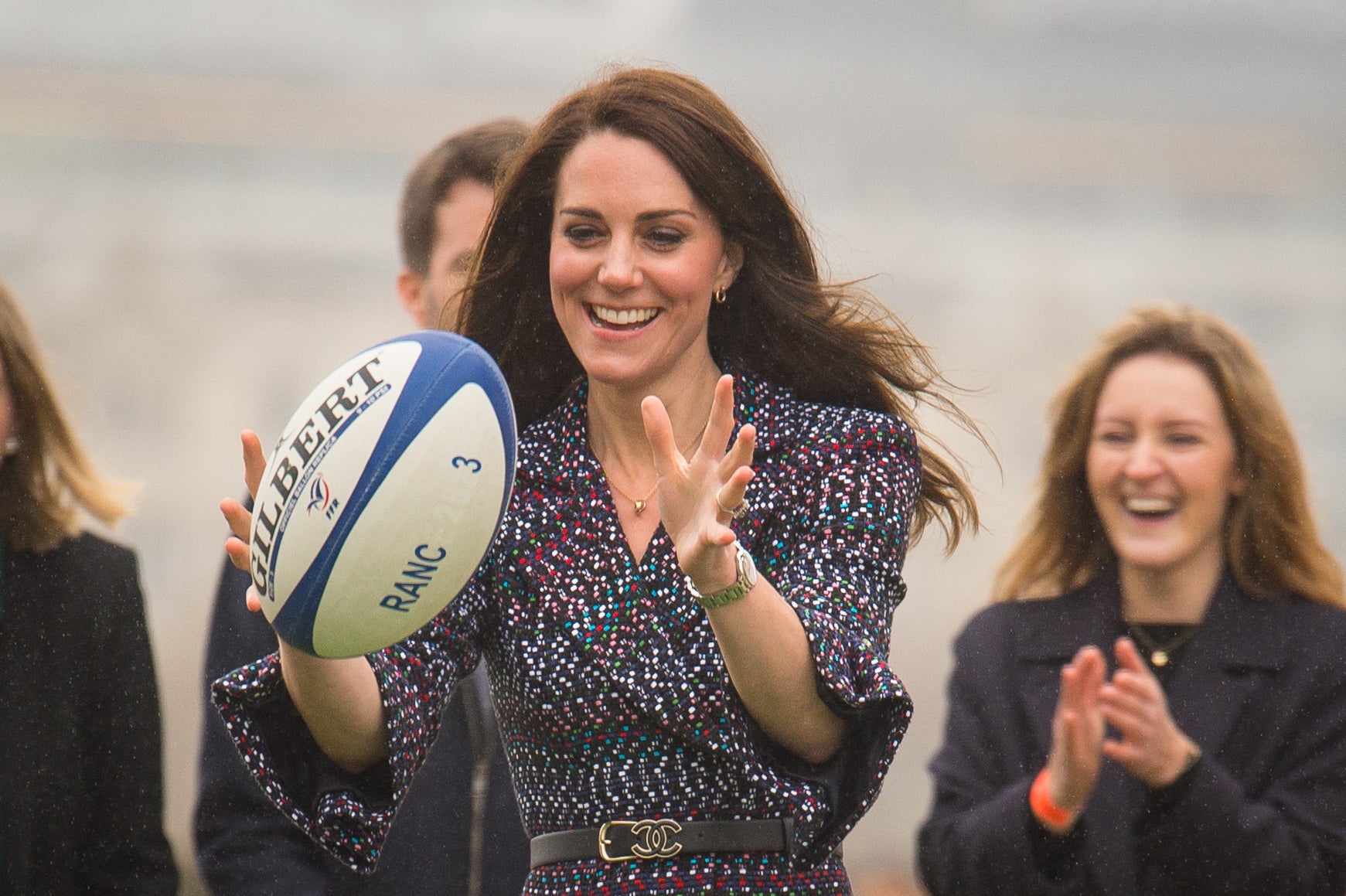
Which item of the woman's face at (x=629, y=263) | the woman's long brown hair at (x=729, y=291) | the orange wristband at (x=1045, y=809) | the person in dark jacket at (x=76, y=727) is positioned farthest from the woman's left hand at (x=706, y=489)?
the person in dark jacket at (x=76, y=727)

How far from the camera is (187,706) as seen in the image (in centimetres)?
871

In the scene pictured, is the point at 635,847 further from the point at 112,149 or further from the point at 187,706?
the point at 112,149

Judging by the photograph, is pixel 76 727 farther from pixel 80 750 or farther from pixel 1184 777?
pixel 1184 777

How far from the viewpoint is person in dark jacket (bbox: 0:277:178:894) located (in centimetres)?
330

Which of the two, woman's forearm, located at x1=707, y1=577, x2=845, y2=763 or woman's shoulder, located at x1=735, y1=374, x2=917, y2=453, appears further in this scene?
woman's shoulder, located at x1=735, y1=374, x2=917, y2=453

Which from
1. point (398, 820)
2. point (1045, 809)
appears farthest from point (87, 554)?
point (1045, 809)

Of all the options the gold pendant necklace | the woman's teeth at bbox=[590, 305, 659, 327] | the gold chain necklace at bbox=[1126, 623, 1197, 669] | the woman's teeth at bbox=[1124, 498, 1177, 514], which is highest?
the woman's teeth at bbox=[590, 305, 659, 327]

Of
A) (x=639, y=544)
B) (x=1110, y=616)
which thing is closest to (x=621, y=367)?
(x=639, y=544)

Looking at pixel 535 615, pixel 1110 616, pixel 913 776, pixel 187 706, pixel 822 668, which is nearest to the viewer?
pixel 822 668

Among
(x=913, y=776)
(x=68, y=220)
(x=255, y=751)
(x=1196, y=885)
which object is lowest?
(x=913, y=776)

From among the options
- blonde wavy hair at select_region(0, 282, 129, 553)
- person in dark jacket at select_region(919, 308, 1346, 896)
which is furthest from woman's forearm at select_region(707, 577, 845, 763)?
blonde wavy hair at select_region(0, 282, 129, 553)

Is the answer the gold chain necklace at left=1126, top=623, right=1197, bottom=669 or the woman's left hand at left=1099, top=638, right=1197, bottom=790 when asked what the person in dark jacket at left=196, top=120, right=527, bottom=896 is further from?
the gold chain necklace at left=1126, top=623, right=1197, bottom=669

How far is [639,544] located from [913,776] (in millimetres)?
7049

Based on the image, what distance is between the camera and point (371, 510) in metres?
2.21
